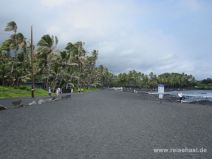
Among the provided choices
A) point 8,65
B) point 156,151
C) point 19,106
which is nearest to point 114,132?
point 156,151

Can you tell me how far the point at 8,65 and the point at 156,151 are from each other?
62499mm

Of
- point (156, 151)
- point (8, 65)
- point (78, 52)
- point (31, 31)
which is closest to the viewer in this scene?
point (156, 151)

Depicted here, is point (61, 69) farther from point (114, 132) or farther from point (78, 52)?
point (114, 132)

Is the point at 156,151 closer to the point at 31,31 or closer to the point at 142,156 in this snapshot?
the point at 142,156

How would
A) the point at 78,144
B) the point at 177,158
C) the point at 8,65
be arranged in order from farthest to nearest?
1. the point at 8,65
2. the point at 78,144
3. the point at 177,158

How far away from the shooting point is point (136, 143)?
12531 millimetres

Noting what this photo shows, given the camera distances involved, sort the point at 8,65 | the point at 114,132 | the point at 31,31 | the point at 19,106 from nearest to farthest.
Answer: the point at 114,132, the point at 19,106, the point at 31,31, the point at 8,65

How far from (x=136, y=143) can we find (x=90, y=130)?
13.2 feet

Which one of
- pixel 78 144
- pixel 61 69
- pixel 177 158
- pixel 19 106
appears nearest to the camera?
pixel 177 158

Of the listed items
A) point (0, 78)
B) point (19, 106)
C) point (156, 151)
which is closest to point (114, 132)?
point (156, 151)

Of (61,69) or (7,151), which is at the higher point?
(61,69)

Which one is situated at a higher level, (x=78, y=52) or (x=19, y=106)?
(x=78, y=52)

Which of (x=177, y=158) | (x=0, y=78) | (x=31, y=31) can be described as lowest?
(x=177, y=158)

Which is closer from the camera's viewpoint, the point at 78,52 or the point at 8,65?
the point at 8,65
